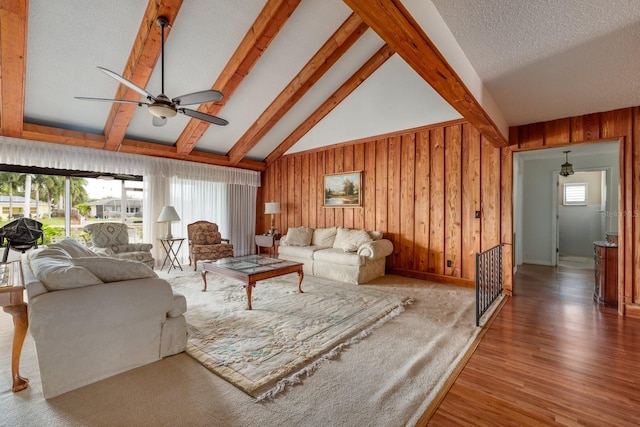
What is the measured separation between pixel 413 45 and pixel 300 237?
460cm

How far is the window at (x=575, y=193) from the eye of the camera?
7030 millimetres

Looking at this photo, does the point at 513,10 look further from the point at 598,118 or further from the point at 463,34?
the point at 598,118

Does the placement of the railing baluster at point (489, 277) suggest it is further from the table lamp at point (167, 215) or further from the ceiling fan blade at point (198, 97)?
the table lamp at point (167, 215)

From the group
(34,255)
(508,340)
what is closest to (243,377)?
(34,255)

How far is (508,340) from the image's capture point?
8.52ft

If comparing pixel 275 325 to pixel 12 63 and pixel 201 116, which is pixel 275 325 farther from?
pixel 12 63

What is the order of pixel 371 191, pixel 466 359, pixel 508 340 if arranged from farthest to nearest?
pixel 371 191 < pixel 508 340 < pixel 466 359

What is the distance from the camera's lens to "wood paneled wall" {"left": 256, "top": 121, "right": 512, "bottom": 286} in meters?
4.27

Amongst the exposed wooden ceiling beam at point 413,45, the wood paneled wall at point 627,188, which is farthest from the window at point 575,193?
the exposed wooden ceiling beam at point 413,45

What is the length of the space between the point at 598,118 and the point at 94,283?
5393mm

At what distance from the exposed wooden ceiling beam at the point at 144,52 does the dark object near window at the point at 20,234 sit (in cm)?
189

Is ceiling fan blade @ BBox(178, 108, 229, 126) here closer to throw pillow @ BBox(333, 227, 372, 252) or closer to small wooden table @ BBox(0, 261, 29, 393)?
small wooden table @ BBox(0, 261, 29, 393)

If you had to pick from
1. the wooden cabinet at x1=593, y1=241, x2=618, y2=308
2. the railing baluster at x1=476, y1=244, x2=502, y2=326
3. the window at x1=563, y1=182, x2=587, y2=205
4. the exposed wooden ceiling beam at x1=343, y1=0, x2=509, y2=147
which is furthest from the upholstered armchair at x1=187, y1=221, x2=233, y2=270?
the window at x1=563, y1=182, x2=587, y2=205

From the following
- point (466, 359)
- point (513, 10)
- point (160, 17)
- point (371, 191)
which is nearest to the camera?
point (513, 10)
